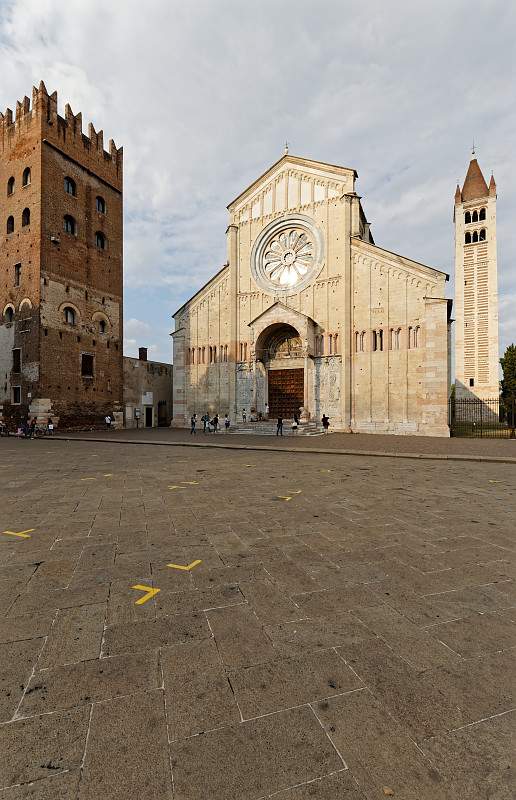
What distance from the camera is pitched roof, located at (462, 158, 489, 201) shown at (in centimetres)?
5109

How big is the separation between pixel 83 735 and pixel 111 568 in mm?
1964

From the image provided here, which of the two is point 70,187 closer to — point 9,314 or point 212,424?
point 9,314

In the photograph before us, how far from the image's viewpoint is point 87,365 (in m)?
28.0

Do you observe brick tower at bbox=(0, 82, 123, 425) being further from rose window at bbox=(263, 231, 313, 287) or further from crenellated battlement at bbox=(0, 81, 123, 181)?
rose window at bbox=(263, 231, 313, 287)

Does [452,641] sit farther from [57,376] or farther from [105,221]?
[105,221]

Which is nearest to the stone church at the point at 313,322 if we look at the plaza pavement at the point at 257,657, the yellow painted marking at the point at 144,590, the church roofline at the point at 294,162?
the church roofline at the point at 294,162

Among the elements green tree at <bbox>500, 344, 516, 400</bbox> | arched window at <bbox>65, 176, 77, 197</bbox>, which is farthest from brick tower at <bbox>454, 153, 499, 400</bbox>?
arched window at <bbox>65, 176, 77, 197</bbox>

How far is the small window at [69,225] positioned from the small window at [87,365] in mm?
9029

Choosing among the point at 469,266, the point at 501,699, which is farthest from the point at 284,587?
the point at 469,266

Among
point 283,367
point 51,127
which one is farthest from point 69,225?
point 283,367

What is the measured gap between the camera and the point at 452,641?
8.23 ft

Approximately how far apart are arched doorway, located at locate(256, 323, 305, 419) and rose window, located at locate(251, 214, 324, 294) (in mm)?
3253

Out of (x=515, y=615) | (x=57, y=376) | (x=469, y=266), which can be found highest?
(x=469, y=266)

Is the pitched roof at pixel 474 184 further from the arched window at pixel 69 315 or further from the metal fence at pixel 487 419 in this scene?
the arched window at pixel 69 315
